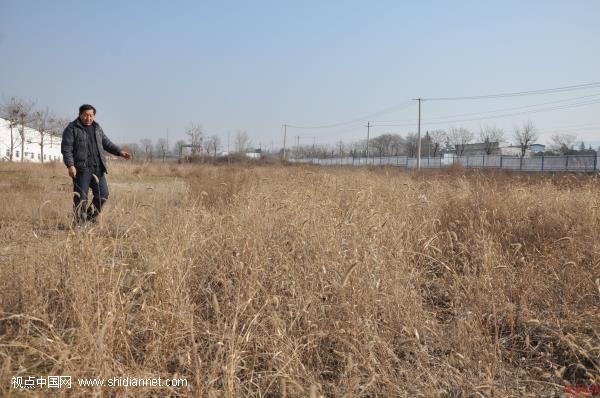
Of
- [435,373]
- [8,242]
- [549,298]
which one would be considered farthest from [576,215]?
[8,242]

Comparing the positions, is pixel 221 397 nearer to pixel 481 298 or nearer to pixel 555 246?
pixel 481 298

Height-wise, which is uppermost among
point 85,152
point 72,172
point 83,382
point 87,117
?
point 87,117

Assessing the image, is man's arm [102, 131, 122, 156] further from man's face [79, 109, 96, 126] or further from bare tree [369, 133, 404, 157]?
bare tree [369, 133, 404, 157]

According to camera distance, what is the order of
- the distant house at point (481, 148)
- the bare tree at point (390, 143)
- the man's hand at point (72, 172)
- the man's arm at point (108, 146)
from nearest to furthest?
the man's hand at point (72, 172) < the man's arm at point (108, 146) < the distant house at point (481, 148) < the bare tree at point (390, 143)

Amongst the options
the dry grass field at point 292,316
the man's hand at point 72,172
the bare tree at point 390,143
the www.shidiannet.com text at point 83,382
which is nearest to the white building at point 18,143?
the man's hand at point 72,172

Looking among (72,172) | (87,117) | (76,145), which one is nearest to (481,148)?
(87,117)

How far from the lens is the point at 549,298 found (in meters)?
2.84

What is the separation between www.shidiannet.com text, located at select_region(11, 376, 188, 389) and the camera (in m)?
1.58

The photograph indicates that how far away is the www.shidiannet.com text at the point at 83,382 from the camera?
158 cm

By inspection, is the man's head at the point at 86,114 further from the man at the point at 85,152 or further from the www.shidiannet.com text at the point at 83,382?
the www.shidiannet.com text at the point at 83,382

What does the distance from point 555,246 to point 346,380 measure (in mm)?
2975

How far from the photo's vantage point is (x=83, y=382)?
158cm

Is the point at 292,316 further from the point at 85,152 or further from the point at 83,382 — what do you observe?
the point at 85,152

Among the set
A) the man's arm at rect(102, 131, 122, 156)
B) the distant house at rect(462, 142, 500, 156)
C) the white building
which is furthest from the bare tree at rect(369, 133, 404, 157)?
the man's arm at rect(102, 131, 122, 156)
